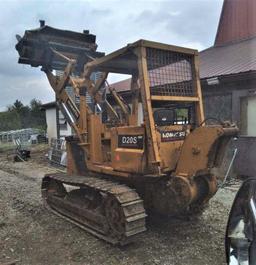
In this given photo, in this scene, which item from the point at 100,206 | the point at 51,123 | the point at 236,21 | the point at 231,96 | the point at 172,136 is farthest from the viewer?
the point at 51,123

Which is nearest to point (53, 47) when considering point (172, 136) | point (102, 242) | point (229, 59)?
point (172, 136)

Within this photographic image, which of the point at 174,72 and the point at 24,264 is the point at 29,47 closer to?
the point at 174,72

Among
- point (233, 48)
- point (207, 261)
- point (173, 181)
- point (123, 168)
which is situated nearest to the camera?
point (207, 261)

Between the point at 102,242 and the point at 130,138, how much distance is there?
1544mm

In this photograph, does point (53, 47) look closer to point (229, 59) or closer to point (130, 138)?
point (130, 138)

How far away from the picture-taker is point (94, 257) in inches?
204

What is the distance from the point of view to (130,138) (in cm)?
567

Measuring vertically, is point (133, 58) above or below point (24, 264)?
above

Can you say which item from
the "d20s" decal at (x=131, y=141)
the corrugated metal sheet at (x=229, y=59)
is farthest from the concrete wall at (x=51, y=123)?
the "d20s" decal at (x=131, y=141)

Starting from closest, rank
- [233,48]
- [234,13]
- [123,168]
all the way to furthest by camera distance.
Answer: [123,168], [233,48], [234,13]

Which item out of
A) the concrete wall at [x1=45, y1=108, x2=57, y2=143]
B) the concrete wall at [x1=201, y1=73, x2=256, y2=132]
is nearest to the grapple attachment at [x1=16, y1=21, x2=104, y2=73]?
the concrete wall at [x1=201, y1=73, x2=256, y2=132]

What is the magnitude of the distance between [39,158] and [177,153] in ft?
43.0

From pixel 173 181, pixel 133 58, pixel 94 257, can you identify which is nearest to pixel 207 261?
pixel 173 181

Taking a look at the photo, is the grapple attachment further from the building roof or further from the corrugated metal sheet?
the building roof
